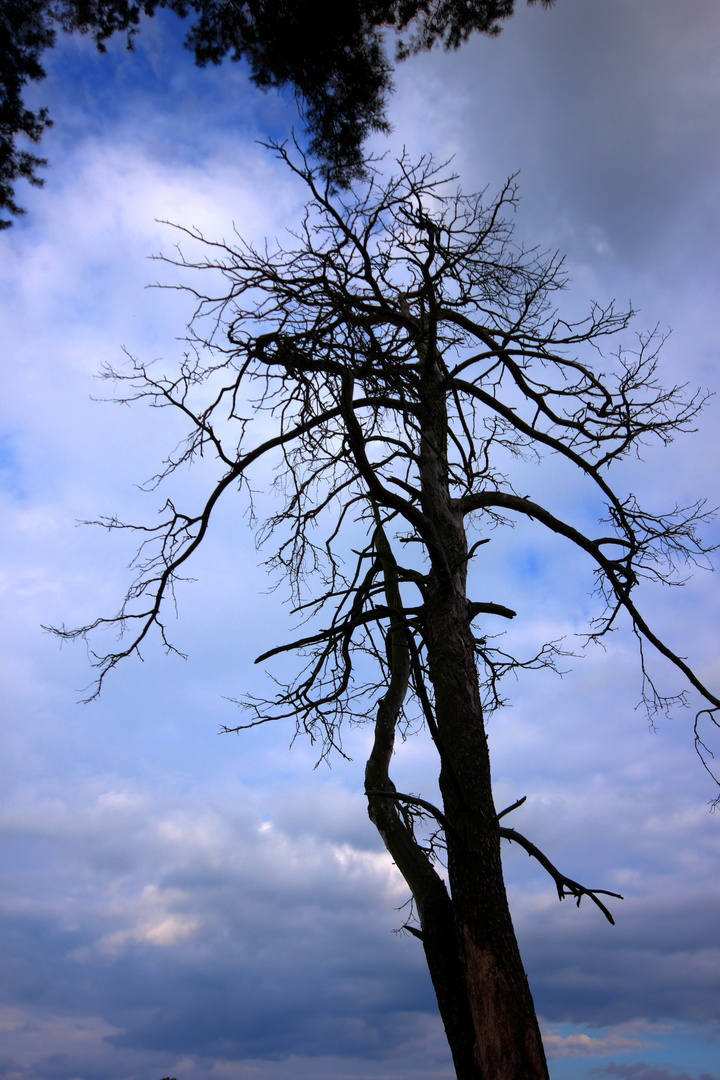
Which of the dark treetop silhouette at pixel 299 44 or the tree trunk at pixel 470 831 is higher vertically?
the dark treetop silhouette at pixel 299 44

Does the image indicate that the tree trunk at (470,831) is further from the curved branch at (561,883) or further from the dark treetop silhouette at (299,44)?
the dark treetop silhouette at (299,44)

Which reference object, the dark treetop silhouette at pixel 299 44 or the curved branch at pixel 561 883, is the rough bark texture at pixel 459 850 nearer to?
the curved branch at pixel 561 883

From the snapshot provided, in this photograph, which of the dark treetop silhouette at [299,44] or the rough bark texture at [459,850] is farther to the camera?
the dark treetop silhouette at [299,44]

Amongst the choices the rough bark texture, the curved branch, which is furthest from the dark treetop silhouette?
the curved branch

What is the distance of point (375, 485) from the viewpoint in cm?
437

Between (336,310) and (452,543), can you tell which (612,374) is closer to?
(452,543)

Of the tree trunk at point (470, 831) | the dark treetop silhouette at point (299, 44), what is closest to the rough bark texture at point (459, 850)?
the tree trunk at point (470, 831)

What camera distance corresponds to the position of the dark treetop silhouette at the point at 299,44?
519cm

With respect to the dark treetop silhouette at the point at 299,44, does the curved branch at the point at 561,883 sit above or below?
below

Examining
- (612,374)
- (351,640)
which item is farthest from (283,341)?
(612,374)

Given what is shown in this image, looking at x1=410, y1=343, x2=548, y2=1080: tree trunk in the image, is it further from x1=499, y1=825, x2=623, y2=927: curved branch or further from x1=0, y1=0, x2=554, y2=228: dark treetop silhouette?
x1=0, y1=0, x2=554, y2=228: dark treetop silhouette

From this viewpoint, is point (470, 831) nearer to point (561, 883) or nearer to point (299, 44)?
point (561, 883)

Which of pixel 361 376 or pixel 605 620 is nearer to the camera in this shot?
pixel 361 376

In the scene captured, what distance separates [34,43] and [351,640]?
510 cm
